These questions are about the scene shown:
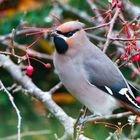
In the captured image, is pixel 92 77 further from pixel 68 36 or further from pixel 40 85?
pixel 40 85

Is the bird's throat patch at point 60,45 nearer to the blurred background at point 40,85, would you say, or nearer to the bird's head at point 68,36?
the bird's head at point 68,36

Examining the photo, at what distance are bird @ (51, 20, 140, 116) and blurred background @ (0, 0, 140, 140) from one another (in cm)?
79

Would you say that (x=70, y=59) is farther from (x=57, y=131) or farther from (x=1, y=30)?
(x=1, y=30)

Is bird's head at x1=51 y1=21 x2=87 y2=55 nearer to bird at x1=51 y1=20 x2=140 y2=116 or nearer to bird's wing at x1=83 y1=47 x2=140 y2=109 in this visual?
bird at x1=51 y1=20 x2=140 y2=116

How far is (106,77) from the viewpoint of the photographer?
11.5 ft

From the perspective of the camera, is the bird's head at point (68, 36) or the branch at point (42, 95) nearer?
the bird's head at point (68, 36)

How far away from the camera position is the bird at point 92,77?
11.2 feet

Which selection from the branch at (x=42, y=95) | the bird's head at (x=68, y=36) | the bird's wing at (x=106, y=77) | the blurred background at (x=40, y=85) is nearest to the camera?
the bird's head at (x=68, y=36)

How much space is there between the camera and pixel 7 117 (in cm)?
453

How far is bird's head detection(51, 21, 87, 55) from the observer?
3170mm

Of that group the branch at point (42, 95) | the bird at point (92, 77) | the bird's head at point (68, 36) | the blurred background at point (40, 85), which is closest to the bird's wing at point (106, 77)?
the bird at point (92, 77)

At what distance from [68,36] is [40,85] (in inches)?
66.0

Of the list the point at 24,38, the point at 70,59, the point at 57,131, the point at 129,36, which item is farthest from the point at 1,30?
the point at 129,36

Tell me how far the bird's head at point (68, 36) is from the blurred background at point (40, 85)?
0.97 metres
